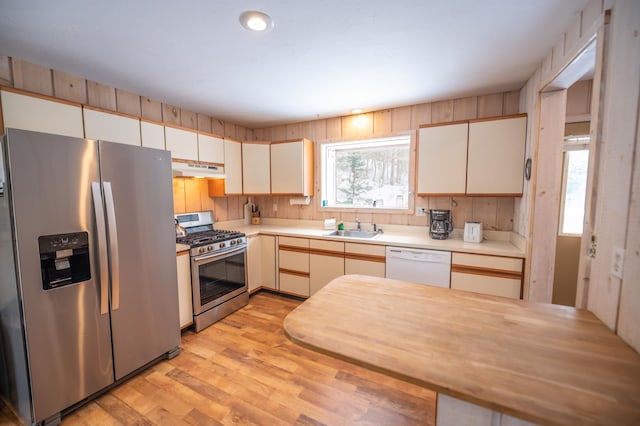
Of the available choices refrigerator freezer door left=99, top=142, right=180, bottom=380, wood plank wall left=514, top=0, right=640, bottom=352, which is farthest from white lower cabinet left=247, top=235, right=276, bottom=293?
wood plank wall left=514, top=0, right=640, bottom=352

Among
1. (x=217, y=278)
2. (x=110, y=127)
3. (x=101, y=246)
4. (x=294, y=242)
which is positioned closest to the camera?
(x=101, y=246)

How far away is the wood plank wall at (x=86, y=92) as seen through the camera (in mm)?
1933

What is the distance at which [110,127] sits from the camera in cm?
222

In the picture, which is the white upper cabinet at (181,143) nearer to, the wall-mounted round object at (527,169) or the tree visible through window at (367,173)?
the tree visible through window at (367,173)

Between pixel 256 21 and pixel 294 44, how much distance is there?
1.09 feet

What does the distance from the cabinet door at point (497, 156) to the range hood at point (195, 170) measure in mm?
2850

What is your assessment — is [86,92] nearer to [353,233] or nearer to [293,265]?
[293,265]

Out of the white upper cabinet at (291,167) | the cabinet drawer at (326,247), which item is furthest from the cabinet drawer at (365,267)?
the white upper cabinet at (291,167)

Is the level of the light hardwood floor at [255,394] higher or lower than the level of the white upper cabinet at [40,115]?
lower

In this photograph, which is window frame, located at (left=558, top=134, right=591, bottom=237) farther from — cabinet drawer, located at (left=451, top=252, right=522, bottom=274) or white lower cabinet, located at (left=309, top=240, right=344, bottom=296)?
white lower cabinet, located at (left=309, top=240, right=344, bottom=296)

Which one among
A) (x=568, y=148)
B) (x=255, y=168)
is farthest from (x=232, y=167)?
(x=568, y=148)

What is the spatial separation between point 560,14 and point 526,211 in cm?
143

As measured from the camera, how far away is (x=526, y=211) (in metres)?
2.24

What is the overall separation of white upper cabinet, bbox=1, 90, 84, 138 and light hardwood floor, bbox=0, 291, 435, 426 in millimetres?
1975
